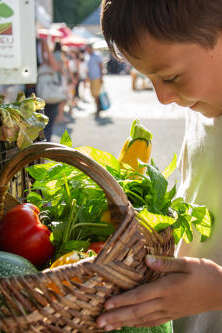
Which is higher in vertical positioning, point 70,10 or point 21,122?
point 70,10

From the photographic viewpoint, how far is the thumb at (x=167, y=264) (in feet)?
3.11

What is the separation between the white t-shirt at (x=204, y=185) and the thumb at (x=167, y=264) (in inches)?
12.1

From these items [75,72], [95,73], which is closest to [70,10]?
[75,72]

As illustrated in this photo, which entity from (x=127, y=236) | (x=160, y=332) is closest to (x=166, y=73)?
(x=127, y=236)

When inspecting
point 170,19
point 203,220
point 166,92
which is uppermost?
point 170,19

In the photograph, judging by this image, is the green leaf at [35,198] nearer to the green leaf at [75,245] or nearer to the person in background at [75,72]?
the green leaf at [75,245]

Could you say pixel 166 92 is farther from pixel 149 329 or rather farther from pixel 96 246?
pixel 149 329

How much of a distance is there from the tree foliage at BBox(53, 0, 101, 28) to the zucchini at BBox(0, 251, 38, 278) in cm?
4519

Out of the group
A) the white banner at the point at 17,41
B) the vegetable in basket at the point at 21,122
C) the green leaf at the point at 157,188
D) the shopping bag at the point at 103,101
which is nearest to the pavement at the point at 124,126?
the shopping bag at the point at 103,101

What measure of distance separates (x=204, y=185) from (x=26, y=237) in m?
0.58

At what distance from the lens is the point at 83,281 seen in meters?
0.87

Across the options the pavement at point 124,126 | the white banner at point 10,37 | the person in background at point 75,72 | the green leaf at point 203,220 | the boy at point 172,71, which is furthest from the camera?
the person in background at point 75,72

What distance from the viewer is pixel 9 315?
33.3 inches

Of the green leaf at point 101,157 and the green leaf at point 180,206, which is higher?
the green leaf at point 101,157
